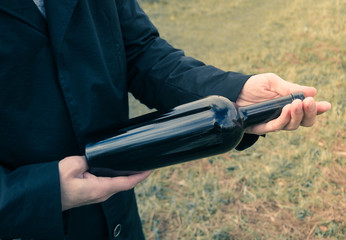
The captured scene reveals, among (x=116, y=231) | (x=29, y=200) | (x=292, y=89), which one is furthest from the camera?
(x=116, y=231)

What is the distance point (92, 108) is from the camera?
1137mm

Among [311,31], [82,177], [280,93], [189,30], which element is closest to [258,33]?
[311,31]

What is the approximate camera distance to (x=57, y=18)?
1.01 metres

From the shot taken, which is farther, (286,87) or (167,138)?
(286,87)

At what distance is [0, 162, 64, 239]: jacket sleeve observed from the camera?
93 centimetres

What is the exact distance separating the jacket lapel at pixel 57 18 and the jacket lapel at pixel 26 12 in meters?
0.03

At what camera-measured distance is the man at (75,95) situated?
3.13ft

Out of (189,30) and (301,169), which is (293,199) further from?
(189,30)

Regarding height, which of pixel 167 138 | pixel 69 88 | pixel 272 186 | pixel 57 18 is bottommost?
pixel 272 186

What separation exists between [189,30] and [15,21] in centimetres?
665

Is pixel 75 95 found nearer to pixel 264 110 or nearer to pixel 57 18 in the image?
pixel 57 18

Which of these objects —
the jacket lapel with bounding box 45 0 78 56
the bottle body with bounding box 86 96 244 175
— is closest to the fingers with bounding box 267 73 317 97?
the bottle body with bounding box 86 96 244 175

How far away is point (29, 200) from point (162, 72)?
69 cm

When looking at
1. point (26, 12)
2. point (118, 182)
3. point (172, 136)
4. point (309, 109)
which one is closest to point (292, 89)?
point (309, 109)
